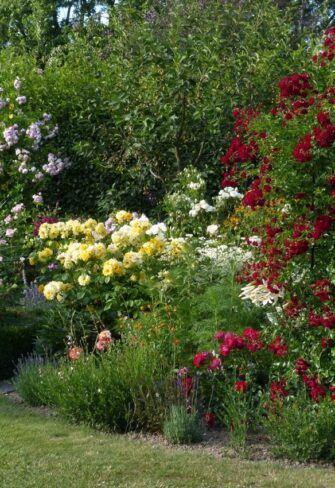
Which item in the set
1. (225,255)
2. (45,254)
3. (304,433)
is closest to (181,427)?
(304,433)

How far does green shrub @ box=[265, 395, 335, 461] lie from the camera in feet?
16.0

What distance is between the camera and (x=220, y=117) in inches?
430

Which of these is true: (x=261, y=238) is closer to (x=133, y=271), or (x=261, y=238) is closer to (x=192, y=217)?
(x=133, y=271)

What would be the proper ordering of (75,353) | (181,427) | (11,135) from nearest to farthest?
1. (181,427)
2. (75,353)
3. (11,135)

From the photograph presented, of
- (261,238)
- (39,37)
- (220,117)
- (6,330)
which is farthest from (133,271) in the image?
(39,37)

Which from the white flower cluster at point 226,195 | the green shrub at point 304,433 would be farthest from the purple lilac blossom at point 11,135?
the green shrub at point 304,433

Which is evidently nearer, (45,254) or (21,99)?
(45,254)

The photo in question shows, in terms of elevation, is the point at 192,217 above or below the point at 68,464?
above

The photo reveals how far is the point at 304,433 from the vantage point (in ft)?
15.9

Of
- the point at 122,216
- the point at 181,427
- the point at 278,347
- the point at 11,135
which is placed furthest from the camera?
the point at 11,135

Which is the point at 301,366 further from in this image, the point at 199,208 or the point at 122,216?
the point at 199,208

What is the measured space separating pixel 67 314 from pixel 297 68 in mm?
5074

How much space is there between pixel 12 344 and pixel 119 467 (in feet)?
9.73

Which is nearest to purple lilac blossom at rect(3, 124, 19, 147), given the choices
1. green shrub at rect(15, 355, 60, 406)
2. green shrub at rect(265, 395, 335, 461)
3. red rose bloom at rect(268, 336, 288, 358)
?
green shrub at rect(15, 355, 60, 406)
